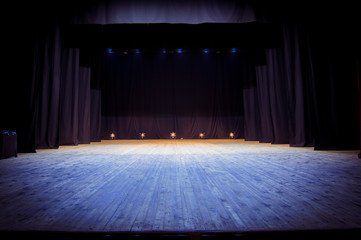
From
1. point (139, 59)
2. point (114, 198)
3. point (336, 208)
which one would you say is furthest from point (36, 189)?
point (139, 59)

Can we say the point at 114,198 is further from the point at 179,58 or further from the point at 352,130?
the point at 179,58

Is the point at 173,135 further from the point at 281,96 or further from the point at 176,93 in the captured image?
the point at 281,96

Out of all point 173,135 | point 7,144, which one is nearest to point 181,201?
point 7,144

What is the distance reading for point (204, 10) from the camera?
4637 millimetres

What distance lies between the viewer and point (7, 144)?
11.7 feet

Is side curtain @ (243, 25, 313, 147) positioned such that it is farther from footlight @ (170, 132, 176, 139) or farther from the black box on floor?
the black box on floor

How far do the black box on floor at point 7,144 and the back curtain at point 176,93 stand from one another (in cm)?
598

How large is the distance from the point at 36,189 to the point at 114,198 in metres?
0.80

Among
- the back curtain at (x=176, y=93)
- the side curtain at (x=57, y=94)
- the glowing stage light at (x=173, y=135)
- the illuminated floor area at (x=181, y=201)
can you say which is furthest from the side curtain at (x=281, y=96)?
the side curtain at (x=57, y=94)

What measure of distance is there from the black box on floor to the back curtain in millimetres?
5976

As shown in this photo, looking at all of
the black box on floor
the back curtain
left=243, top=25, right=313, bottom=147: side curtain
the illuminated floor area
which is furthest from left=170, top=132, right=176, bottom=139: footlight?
the illuminated floor area

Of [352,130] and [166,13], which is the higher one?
[166,13]

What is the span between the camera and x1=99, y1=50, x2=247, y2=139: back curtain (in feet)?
32.1

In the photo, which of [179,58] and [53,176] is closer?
[53,176]
